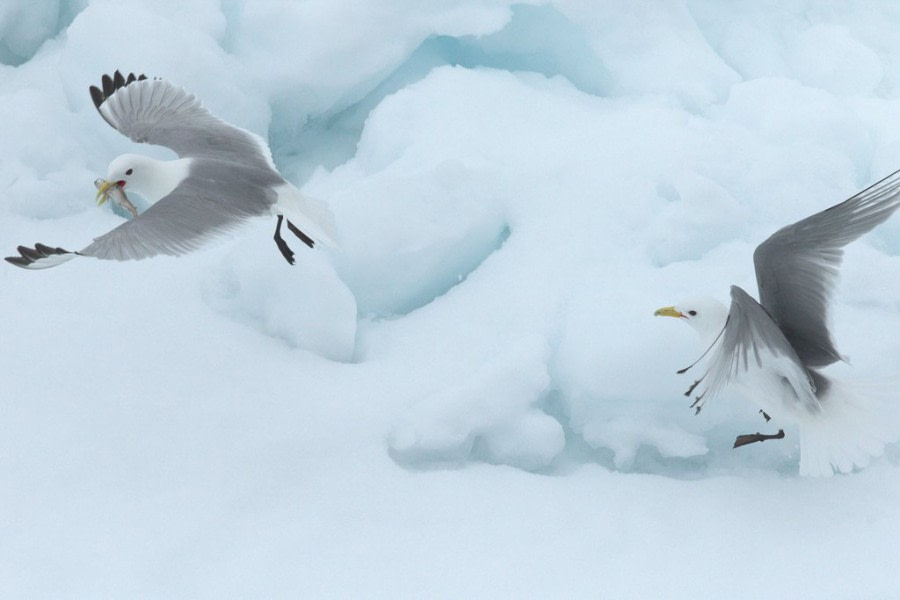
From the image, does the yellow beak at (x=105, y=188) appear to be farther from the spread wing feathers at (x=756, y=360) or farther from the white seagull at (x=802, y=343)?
the spread wing feathers at (x=756, y=360)

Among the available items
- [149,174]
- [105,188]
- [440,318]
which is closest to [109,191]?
[105,188]

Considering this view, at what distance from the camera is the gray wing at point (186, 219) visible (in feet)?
6.86

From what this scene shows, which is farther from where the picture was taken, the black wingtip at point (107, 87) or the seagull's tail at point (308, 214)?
the black wingtip at point (107, 87)

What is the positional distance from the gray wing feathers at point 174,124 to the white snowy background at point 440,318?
0.25 meters

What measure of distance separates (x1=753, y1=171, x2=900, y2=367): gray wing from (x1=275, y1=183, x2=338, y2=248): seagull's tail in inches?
39.5

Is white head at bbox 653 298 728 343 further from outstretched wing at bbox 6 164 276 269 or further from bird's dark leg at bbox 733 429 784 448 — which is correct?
outstretched wing at bbox 6 164 276 269

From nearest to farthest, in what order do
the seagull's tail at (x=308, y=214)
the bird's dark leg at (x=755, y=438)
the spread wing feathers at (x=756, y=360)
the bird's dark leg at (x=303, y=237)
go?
1. the spread wing feathers at (x=756, y=360)
2. the bird's dark leg at (x=755, y=438)
3. the seagull's tail at (x=308, y=214)
4. the bird's dark leg at (x=303, y=237)

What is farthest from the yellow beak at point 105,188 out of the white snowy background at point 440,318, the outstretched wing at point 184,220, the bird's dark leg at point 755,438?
the bird's dark leg at point 755,438

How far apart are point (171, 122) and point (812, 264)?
5.71 feet

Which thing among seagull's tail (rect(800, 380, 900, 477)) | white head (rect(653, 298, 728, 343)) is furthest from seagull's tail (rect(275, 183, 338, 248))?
seagull's tail (rect(800, 380, 900, 477))

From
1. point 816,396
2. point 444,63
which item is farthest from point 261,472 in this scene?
point 444,63

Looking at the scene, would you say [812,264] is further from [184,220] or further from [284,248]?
[184,220]

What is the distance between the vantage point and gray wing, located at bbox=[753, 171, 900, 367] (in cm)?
210

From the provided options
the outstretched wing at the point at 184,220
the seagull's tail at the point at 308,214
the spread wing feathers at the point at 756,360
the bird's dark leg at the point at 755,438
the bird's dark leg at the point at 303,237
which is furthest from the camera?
the bird's dark leg at the point at 303,237
